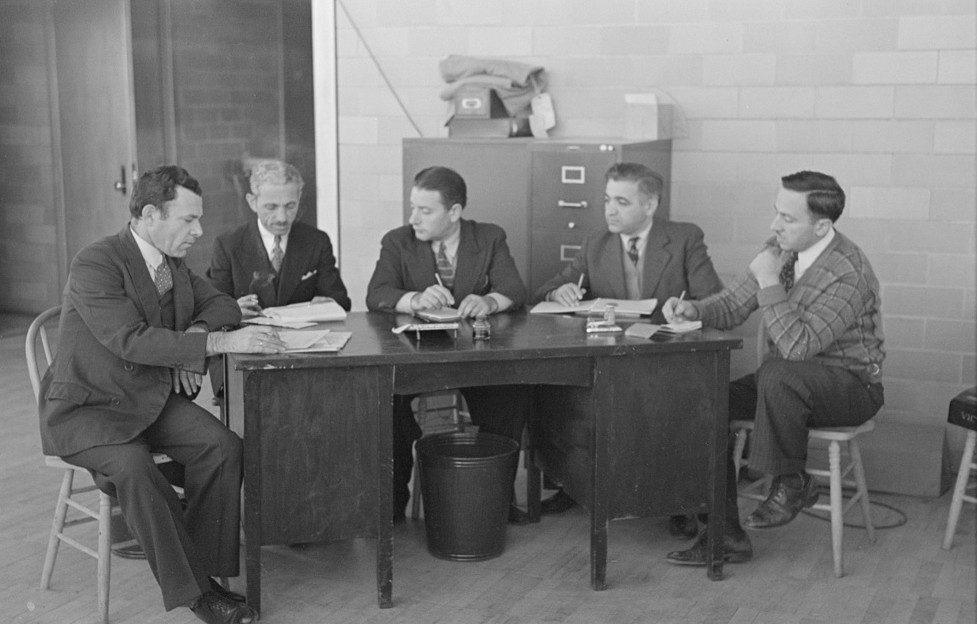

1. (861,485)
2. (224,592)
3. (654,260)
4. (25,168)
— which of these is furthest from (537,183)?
(25,168)

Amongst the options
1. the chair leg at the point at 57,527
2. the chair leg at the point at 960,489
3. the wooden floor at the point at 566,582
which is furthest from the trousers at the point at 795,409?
the chair leg at the point at 57,527

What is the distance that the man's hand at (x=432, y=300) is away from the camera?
176 inches

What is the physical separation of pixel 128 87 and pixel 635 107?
345cm

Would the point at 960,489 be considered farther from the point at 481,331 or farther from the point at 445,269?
the point at 445,269

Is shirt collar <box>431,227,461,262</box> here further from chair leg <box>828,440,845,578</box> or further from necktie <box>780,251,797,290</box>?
chair leg <box>828,440,845,578</box>

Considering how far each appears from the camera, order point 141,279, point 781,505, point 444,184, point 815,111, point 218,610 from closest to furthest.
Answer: point 218,610 < point 141,279 < point 781,505 < point 444,184 < point 815,111

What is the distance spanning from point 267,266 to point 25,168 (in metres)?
4.33

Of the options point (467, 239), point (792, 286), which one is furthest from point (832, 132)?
point (467, 239)

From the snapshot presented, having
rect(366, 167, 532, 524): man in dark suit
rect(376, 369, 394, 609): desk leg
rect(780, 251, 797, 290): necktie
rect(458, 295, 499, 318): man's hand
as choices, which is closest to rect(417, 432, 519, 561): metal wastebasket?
rect(366, 167, 532, 524): man in dark suit

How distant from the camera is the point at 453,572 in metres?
4.19

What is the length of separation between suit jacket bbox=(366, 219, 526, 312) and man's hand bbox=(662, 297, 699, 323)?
61cm

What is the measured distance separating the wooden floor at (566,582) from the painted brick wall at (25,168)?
406 cm

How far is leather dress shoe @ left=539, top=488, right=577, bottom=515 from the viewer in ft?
15.8

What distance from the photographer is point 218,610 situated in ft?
12.0
